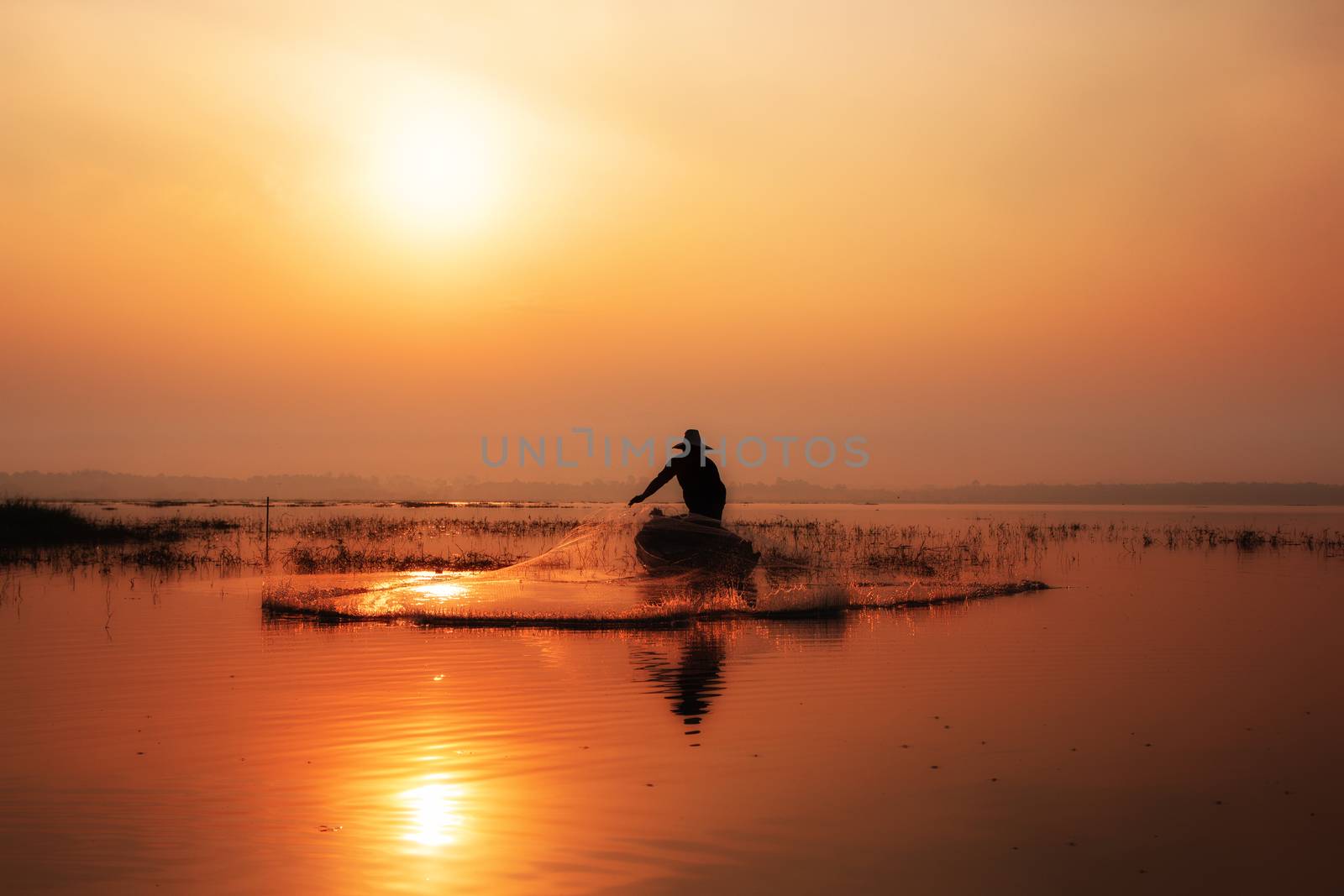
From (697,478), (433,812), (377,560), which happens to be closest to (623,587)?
(697,478)

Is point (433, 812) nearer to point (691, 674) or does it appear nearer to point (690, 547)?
point (691, 674)

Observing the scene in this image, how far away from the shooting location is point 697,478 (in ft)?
75.7

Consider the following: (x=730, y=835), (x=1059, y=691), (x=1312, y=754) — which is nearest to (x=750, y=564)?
(x=1059, y=691)

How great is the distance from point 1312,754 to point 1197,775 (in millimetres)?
1308

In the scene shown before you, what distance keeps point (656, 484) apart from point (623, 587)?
1983mm

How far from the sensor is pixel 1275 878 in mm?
6543

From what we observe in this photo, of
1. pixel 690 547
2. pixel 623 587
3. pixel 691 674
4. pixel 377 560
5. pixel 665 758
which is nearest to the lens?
pixel 665 758

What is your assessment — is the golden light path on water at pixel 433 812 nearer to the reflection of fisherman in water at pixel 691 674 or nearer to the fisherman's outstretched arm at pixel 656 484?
the reflection of fisherman in water at pixel 691 674

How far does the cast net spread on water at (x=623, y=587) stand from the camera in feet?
59.6

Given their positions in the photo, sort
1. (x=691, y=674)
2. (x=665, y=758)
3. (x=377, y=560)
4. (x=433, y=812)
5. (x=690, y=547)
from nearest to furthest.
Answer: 1. (x=433, y=812)
2. (x=665, y=758)
3. (x=691, y=674)
4. (x=690, y=547)
5. (x=377, y=560)

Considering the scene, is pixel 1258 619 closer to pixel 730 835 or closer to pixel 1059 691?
pixel 1059 691

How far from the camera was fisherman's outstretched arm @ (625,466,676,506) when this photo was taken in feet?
70.9

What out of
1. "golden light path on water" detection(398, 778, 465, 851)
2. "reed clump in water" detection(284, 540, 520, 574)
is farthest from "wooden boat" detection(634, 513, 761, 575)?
"golden light path on water" detection(398, 778, 465, 851)

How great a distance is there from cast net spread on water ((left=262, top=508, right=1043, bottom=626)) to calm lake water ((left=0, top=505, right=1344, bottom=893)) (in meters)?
1.38
